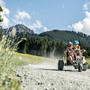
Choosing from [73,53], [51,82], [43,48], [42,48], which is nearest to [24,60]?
[73,53]

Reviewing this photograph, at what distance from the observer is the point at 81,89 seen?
349 cm

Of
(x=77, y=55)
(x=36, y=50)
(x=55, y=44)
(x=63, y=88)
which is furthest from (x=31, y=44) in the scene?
(x=63, y=88)

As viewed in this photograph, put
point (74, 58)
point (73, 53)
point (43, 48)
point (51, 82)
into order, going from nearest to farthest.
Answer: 1. point (51, 82)
2. point (74, 58)
3. point (73, 53)
4. point (43, 48)

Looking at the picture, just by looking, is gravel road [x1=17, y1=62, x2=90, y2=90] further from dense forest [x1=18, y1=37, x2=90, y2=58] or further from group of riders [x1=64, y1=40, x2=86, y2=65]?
dense forest [x1=18, y1=37, x2=90, y2=58]

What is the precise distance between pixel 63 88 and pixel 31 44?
94787 mm

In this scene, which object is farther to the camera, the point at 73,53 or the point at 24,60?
the point at 24,60

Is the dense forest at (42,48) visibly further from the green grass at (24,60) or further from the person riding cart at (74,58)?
the person riding cart at (74,58)

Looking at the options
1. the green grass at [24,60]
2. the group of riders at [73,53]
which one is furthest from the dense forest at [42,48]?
the group of riders at [73,53]

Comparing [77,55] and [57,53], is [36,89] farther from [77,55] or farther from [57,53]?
[57,53]

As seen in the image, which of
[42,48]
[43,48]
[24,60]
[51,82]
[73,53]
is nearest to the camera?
[51,82]

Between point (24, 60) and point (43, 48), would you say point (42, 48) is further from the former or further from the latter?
point (24, 60)

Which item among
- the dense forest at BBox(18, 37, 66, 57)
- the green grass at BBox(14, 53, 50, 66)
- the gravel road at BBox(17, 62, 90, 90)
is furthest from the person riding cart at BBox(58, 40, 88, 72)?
the dense forest at BBox(18, 37, 66, 57)

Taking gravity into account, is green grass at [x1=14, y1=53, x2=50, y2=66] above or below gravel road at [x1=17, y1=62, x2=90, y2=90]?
above

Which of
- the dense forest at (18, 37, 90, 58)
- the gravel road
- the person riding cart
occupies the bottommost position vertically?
the gravel road
